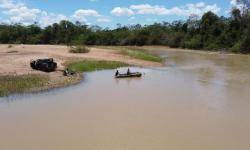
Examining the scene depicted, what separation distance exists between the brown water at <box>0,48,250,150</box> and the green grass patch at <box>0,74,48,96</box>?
139cm

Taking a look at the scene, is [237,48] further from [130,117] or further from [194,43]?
[130,117]

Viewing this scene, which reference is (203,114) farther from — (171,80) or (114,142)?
(171,80)

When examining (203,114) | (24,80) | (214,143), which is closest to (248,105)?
(203,114)

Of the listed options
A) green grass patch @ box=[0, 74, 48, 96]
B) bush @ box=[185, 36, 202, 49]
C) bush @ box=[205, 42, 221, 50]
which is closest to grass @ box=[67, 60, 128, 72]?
green grass patch @ box=[0, 74, 48, 96]

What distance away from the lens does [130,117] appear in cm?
1833

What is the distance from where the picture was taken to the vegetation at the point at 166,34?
244 ft

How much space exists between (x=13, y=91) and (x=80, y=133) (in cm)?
1016

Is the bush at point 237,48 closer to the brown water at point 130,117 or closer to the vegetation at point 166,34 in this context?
the vegetation at point 166,34

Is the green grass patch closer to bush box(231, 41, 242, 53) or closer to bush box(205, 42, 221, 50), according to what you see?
bush box(231, 41, 242, 53)

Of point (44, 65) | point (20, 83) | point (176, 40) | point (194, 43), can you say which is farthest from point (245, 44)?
point (20, 83)

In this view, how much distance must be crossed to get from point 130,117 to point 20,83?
36.3 ft

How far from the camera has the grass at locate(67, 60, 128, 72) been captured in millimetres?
37556

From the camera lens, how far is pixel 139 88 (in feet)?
89.0

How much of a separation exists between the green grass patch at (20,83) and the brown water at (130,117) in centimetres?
139
